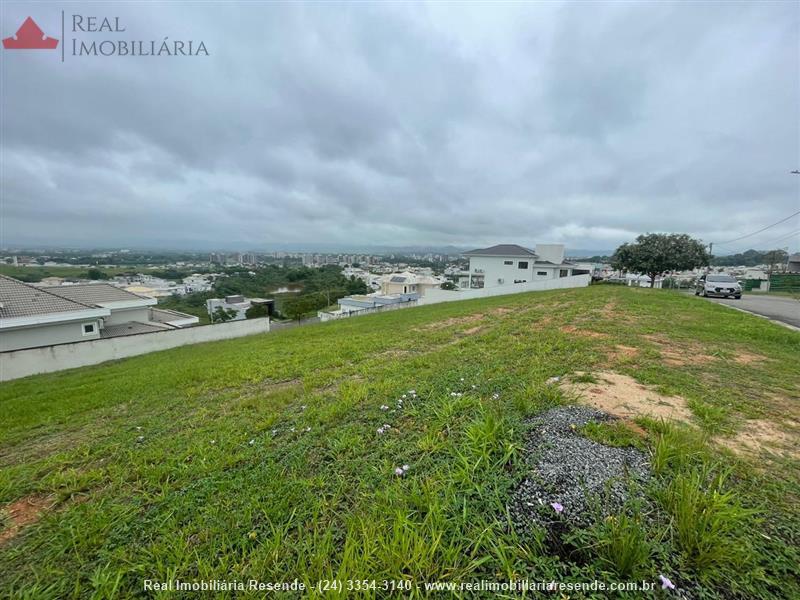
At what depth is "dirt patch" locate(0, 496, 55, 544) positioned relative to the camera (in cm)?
183

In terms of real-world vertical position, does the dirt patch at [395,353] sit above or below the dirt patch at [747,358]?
below

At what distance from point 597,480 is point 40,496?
375 cm

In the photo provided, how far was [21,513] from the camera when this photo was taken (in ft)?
6.50

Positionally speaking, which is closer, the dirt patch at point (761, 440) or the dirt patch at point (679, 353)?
the dirt patch at point (761, 440)

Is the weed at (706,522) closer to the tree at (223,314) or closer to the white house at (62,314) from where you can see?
the white house at (62,314)

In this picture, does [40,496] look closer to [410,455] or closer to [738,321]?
[410,455]

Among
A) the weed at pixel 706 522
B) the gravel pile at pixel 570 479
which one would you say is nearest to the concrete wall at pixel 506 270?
the gravel pile at pixel 570 479

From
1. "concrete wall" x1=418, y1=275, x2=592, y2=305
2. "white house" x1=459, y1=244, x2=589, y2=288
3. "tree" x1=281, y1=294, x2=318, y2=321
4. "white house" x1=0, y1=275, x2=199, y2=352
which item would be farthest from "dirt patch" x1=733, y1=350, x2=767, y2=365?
"tree" x1=281, y1=294, x2=318, y2=321

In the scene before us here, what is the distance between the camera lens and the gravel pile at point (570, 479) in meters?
1.56

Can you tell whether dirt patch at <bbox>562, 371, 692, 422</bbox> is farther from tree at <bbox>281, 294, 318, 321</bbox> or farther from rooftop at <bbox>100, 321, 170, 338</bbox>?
tree at <bbox>281, 294, 318, 321</bbox>

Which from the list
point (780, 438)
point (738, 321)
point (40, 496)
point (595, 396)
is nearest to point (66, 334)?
point (40, 496)

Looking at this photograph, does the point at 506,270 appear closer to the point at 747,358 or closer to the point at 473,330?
the point at 473,330

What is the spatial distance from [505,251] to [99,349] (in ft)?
90.1

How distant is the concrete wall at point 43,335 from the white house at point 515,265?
26622mm
